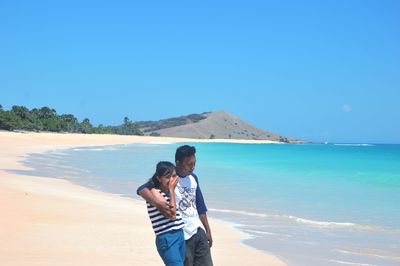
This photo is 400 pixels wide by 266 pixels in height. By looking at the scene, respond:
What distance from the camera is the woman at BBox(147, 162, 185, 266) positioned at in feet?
13.2

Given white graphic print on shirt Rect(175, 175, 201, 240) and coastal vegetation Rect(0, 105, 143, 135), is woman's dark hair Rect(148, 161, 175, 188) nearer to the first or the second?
white graphic print on shirt Rect(175, 175, 201, 240)

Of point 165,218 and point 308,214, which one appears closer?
point 165,218

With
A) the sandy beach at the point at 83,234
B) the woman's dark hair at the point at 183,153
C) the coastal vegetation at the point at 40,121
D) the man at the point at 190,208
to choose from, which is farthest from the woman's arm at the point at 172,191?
the coastal vegetation at the point at 40,121

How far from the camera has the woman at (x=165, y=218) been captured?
4.02 m

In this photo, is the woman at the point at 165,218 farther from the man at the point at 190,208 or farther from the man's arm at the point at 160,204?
the man at the point at 190,208

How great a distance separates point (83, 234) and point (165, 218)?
4485mm

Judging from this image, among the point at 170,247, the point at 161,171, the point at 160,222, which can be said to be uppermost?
the point at 161,171

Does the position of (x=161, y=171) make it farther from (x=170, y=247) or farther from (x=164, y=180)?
(x=170, y=247)

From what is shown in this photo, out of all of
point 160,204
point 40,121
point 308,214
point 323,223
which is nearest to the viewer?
point 160,204

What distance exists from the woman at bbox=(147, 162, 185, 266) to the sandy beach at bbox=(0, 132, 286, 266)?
8.84ft

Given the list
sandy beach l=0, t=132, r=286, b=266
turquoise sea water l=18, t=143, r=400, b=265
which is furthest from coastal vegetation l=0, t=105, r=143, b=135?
sandy beach l=0, t=132, r=286, b=266

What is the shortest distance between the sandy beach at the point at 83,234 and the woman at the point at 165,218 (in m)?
2.69

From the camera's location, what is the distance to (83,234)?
820 centimetres

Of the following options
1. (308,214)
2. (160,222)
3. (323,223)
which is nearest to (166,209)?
(160,222)
